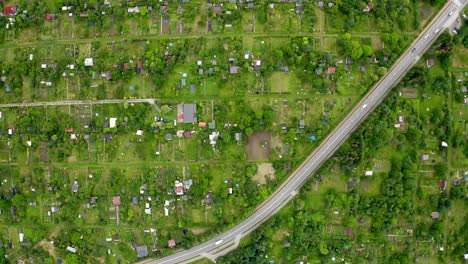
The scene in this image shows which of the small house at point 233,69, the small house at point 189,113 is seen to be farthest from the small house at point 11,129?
the small house at point 233,69

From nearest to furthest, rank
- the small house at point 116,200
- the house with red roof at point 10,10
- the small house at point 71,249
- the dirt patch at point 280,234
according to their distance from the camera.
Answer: the dirt patch at point 280,234 → the small house at point 116,200 → the small house at point 71,249 → the house with red roof at point 10,10

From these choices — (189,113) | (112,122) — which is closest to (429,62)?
(189,113)

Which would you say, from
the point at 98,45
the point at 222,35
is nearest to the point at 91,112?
the point at 98,45

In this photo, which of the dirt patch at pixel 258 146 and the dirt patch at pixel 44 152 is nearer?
the dirt patch at pixel 258 146

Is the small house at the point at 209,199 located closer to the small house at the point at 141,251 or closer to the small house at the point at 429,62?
the small house at the point at 141,251


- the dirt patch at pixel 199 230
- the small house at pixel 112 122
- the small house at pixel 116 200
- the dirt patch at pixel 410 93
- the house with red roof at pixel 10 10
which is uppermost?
the house with red roof at pixel 10 10

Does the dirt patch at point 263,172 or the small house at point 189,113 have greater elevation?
the small house at point 189,113

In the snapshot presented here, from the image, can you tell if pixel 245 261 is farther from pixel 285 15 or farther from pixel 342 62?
pixel 285 15
